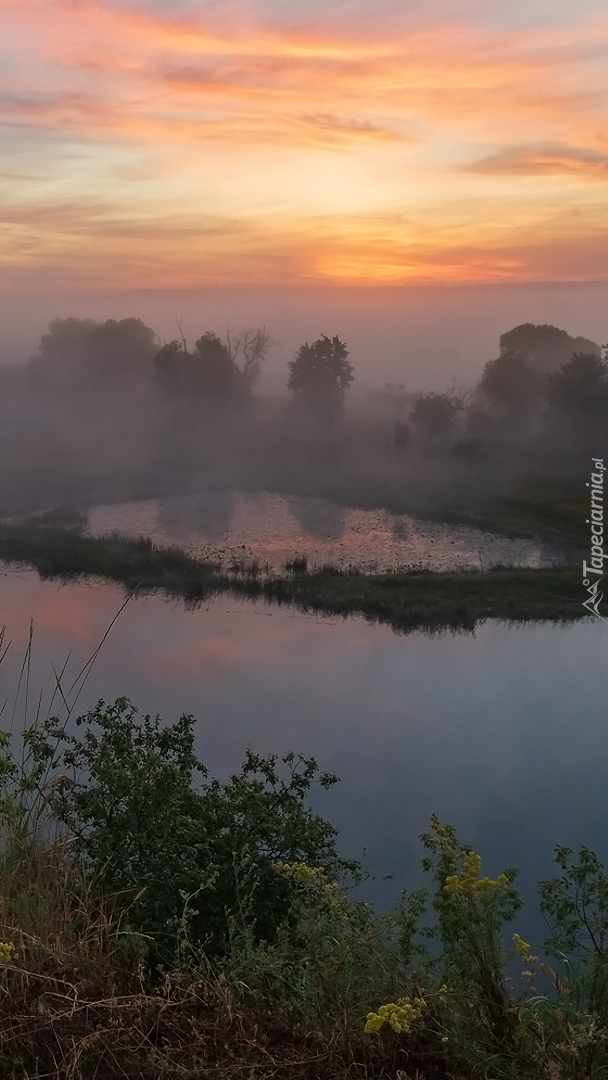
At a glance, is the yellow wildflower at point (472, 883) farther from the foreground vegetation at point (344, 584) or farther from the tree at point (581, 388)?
the tree at point (581, 388)

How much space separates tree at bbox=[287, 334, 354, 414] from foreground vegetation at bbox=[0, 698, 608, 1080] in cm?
1563

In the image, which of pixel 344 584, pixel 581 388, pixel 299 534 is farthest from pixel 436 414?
pixel 344 584

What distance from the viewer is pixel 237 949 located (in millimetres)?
2918

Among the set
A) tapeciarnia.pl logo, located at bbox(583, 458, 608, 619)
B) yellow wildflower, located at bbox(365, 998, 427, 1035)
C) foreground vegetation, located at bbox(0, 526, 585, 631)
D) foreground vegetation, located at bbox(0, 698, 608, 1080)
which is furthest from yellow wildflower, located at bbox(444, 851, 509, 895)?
tapeciarnia.pl logo, located at bbox(583, 458, 608, 619)

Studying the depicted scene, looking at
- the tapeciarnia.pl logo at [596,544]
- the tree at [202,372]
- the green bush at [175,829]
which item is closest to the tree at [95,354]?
the tree at [202,372]

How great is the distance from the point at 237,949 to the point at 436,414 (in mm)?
15153

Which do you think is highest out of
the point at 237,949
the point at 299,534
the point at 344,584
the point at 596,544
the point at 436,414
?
the point at 436,414

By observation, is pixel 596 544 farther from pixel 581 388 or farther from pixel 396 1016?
pixel 396 1016

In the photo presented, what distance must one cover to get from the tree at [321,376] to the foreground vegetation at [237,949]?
51.3 ft

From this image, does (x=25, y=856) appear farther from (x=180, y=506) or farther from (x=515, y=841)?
(x=180, y=506)

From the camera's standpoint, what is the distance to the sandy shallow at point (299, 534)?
1273 centimetres

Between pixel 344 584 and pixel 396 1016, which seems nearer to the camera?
pixel 396 1016

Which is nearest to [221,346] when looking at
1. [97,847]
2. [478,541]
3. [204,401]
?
[204,401]

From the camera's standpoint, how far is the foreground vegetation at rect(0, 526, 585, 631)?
10.7 metres
